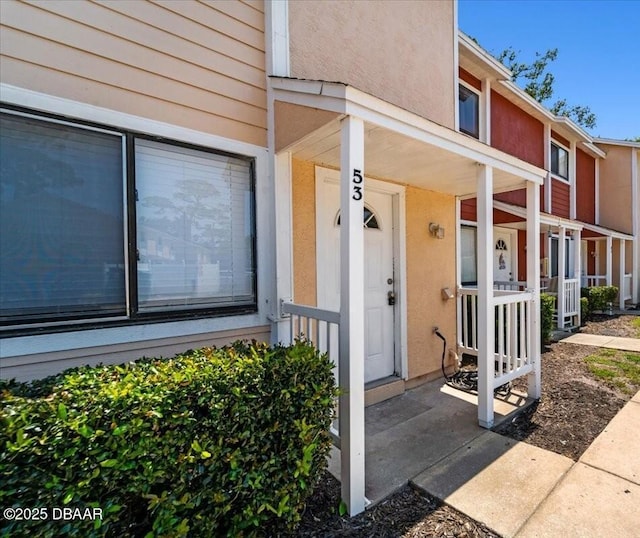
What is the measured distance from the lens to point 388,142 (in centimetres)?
284

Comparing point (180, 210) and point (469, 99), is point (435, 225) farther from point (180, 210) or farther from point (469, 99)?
point (469, 99)

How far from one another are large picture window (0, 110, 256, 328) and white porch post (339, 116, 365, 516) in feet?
3.39

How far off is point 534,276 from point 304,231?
2735 millimetres

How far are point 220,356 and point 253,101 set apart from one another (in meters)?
2.17

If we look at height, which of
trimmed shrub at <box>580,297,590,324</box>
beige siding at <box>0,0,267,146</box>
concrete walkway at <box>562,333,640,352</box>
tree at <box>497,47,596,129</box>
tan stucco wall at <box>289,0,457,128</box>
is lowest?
concrete walkway at <box>562,333,640,352</box>

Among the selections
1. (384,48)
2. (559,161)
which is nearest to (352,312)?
(384,48)

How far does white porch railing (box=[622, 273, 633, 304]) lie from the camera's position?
11531 millimetres

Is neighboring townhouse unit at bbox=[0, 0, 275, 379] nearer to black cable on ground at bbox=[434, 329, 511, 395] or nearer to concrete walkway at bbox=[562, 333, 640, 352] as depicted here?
black cable on ground at bbox=[434, 329, 511, 395]

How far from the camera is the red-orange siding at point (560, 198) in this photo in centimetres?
982

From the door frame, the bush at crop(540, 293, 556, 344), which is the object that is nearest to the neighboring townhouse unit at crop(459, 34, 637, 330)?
the bush at crop(540, 293, 556, 344)

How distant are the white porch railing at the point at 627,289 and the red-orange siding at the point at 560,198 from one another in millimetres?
3577

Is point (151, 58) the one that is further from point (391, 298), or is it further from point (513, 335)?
point (513, 335)

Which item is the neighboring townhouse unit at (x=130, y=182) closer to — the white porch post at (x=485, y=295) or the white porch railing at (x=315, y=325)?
the white porch railing at (x=315, y=325)

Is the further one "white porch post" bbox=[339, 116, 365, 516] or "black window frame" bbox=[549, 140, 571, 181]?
"black window frame" bbox=[549, 140, 571, 181]
